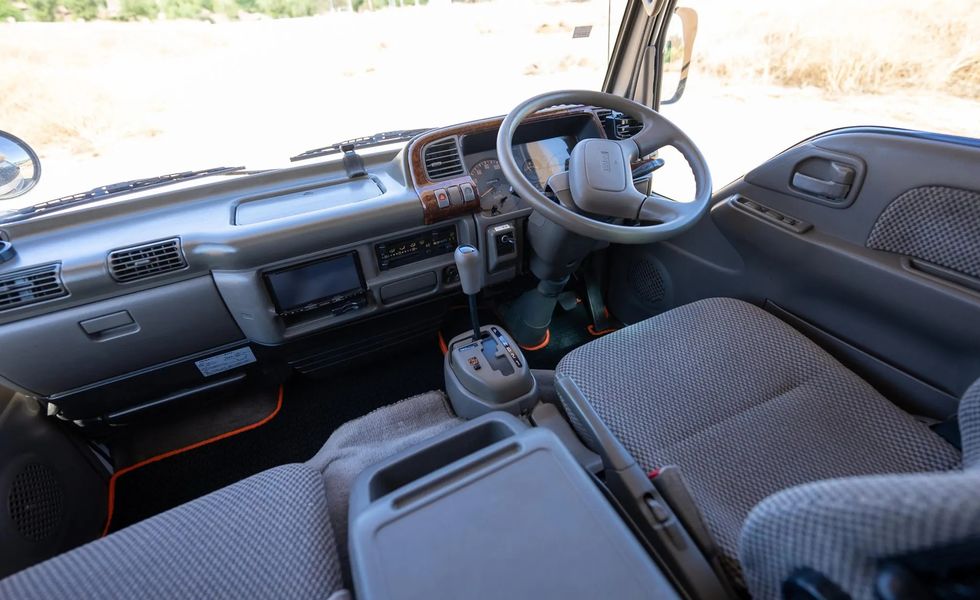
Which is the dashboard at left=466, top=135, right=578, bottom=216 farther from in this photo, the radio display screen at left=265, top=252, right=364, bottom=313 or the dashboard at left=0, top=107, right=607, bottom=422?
the radio display screen at left=265, top=252, right=364, bottom=313

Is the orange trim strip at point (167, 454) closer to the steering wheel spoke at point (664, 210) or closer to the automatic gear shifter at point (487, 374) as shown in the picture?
the automatic gear shifter at point (487, 374)

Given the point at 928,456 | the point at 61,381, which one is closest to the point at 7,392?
the point at 61,381

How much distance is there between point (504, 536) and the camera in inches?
25.9

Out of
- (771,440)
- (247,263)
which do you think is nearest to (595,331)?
(771,440)

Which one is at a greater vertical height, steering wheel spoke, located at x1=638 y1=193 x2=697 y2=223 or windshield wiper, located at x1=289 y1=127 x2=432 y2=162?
windshield wiper, located at x1=289 y1=127 x2=432 y2=162

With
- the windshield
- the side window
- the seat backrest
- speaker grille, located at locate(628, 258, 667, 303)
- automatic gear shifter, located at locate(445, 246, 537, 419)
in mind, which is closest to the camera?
the seat backrest

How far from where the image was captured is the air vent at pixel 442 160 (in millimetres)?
1608

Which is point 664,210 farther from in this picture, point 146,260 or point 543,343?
point 146,260

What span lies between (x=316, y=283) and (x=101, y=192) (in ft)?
2.21

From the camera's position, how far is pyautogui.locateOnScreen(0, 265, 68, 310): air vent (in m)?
1.19

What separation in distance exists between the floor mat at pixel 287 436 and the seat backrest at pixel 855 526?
1.52m

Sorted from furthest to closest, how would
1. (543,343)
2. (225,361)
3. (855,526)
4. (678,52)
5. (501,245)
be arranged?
1. (543,343)
2. (678,52)
3. (501,245)
4. (225,361)
5. (855,526)

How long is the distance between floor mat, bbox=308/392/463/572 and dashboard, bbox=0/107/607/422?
0.34m

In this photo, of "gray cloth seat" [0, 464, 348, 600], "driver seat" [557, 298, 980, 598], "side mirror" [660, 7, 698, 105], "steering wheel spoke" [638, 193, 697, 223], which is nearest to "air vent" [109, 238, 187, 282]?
"gray cloth seat" [0, 464, 348, 600]
